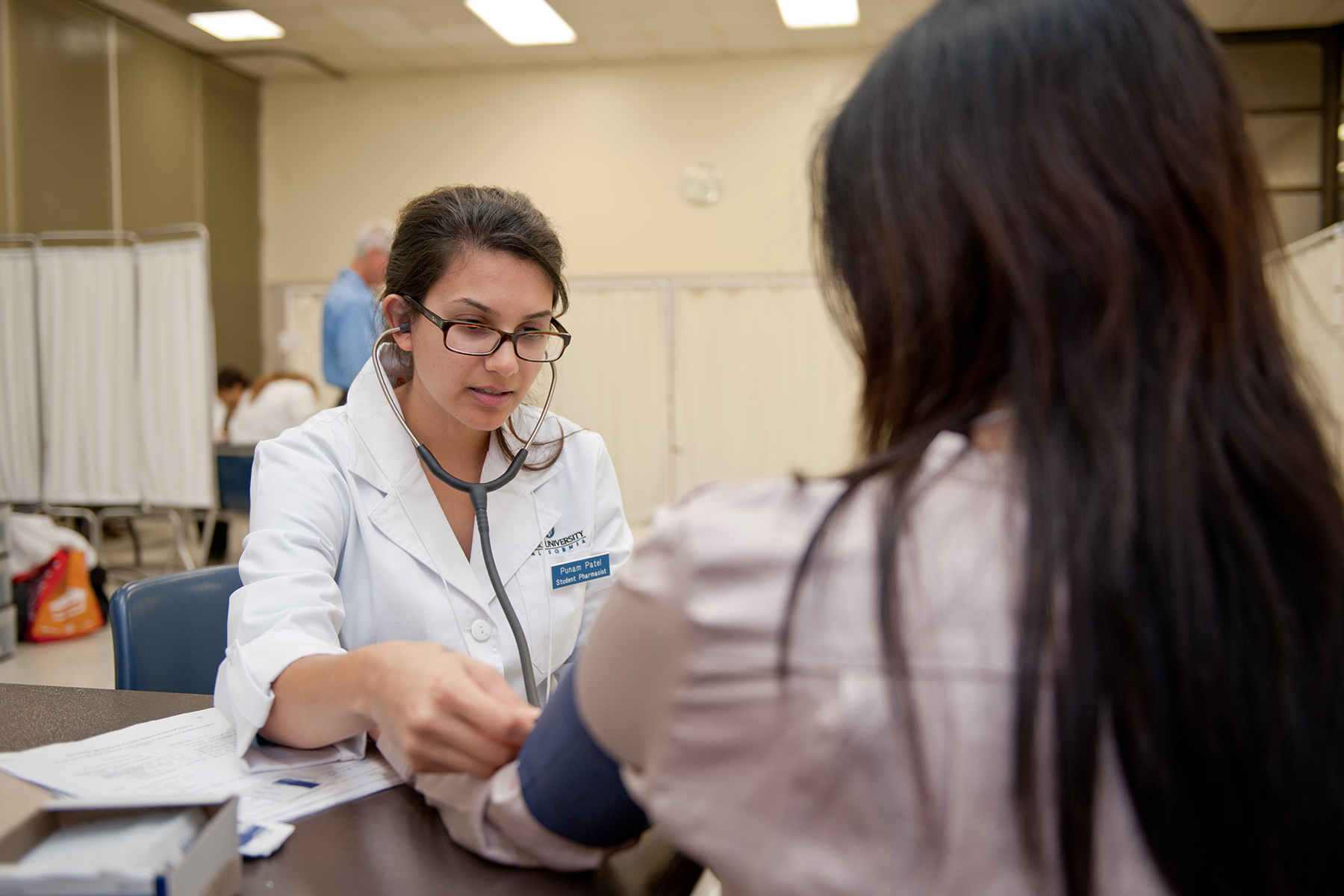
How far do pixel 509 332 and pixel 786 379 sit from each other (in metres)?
4.63

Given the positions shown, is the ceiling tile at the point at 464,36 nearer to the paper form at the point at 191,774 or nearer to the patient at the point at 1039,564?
the paper form at the point at 191,774

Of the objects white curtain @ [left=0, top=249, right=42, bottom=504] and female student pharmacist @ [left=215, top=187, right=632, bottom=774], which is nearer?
female student pharmacist @ [left=215, top=187, right=632, bottom=774]

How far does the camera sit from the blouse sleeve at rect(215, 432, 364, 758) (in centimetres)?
91

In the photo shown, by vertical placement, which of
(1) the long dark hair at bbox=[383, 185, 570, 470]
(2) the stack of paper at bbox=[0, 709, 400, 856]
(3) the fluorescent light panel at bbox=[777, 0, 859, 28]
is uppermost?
(3) the fluorescent light panel at bbox=[777, 0, 859, 28]

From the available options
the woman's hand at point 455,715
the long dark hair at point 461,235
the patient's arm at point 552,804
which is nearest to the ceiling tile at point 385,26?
the long dark hair at point 461,235

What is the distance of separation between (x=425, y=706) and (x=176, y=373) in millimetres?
3780

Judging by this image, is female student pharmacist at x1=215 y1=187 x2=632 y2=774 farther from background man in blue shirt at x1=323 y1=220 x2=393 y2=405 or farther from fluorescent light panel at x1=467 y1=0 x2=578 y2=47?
fluorescent light panel at x1=467 y1=0 x2=578 y2=47

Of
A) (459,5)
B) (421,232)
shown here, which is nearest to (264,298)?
(459,5)

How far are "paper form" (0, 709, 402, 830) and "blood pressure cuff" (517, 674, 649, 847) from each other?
10.4 inches

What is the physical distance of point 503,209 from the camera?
1275 millimetres

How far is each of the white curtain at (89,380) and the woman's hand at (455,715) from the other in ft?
12.7

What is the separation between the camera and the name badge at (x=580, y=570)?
1.28 meters

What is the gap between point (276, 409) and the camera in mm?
4770

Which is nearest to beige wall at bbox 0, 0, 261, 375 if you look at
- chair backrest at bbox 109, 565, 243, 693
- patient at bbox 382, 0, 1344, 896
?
chair backrest at bbox 109, 565, 243, 693
